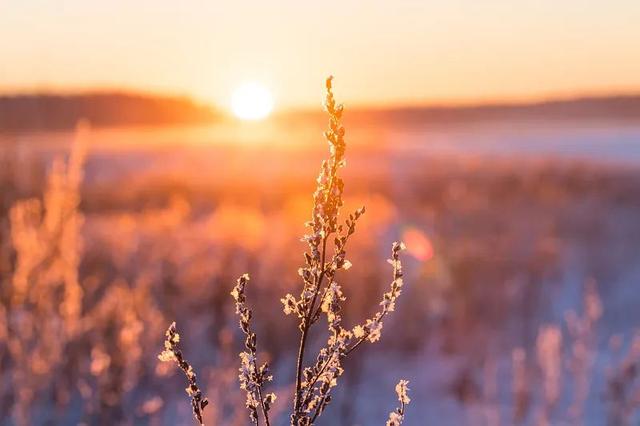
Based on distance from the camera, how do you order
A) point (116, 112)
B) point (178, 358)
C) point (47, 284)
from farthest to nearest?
point (116, 112)
point (47, 284)
point (178, 358)

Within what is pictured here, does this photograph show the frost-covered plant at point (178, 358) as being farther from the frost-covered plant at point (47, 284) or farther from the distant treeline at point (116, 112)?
the distant treeline at point (116, 112)

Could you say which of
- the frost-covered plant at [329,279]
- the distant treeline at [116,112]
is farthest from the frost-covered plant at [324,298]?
the distant treeline at [116,112]

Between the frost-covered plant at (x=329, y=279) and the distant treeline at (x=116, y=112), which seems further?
the distant treeline at (x=116, y=112)

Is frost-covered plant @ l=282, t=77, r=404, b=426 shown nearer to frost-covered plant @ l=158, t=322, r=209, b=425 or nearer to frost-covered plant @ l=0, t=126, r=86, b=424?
frost-covered plant @ l=158, t=322, r=209, b=425

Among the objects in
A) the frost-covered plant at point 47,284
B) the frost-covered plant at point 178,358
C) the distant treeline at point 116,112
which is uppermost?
the distant treeline at point 116,112

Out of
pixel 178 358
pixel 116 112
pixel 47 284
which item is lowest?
pixel 178 358

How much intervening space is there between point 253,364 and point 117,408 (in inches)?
94.0

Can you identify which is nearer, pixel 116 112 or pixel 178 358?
pixel 178 358

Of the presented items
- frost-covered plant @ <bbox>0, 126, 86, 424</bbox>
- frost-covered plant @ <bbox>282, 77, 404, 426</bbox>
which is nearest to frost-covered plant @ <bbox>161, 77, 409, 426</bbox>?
frost-covered plant @ <bbox>282, 77, 404, 426</bbox>

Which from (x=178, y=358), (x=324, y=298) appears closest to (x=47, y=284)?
(x=178, y=358)

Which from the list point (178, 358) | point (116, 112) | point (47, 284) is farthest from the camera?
point (116, 112)

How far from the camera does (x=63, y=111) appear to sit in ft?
229

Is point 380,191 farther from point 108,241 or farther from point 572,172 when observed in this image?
point 108,241

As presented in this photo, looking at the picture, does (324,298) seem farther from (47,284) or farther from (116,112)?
(116,112)
